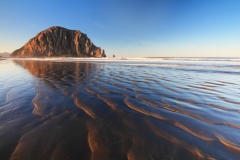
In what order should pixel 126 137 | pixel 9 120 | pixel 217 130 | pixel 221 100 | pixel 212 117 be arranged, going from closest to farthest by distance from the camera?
pixel 126 137
pixel 217 130
pixel 9 120
pixel 212 117
pixel 221 100

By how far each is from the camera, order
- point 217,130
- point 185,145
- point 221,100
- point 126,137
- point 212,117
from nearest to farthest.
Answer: point 185,145 → point 126,137 → point 217,130 → point 212,117 → point 221,100

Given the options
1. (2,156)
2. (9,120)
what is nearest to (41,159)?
(2,156)

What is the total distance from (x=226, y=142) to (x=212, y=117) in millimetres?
1386

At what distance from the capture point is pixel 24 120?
3670 millimetres

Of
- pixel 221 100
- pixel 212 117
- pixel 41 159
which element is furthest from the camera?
pixel 221 100

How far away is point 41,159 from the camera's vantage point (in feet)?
7.61

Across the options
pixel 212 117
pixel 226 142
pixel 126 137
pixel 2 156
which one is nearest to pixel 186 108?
pixel 212 117

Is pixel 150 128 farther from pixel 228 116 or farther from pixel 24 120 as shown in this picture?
pixel 24 120

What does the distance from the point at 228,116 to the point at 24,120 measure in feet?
21.4

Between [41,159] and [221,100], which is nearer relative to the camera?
[41,159]

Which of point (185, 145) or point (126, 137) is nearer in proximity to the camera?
point (185, 145)

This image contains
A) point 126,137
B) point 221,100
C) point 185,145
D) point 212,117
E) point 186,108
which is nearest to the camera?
point 185,145

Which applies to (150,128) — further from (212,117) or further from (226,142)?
(212,117)

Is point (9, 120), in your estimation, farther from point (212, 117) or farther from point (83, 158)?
point (212, 117)
